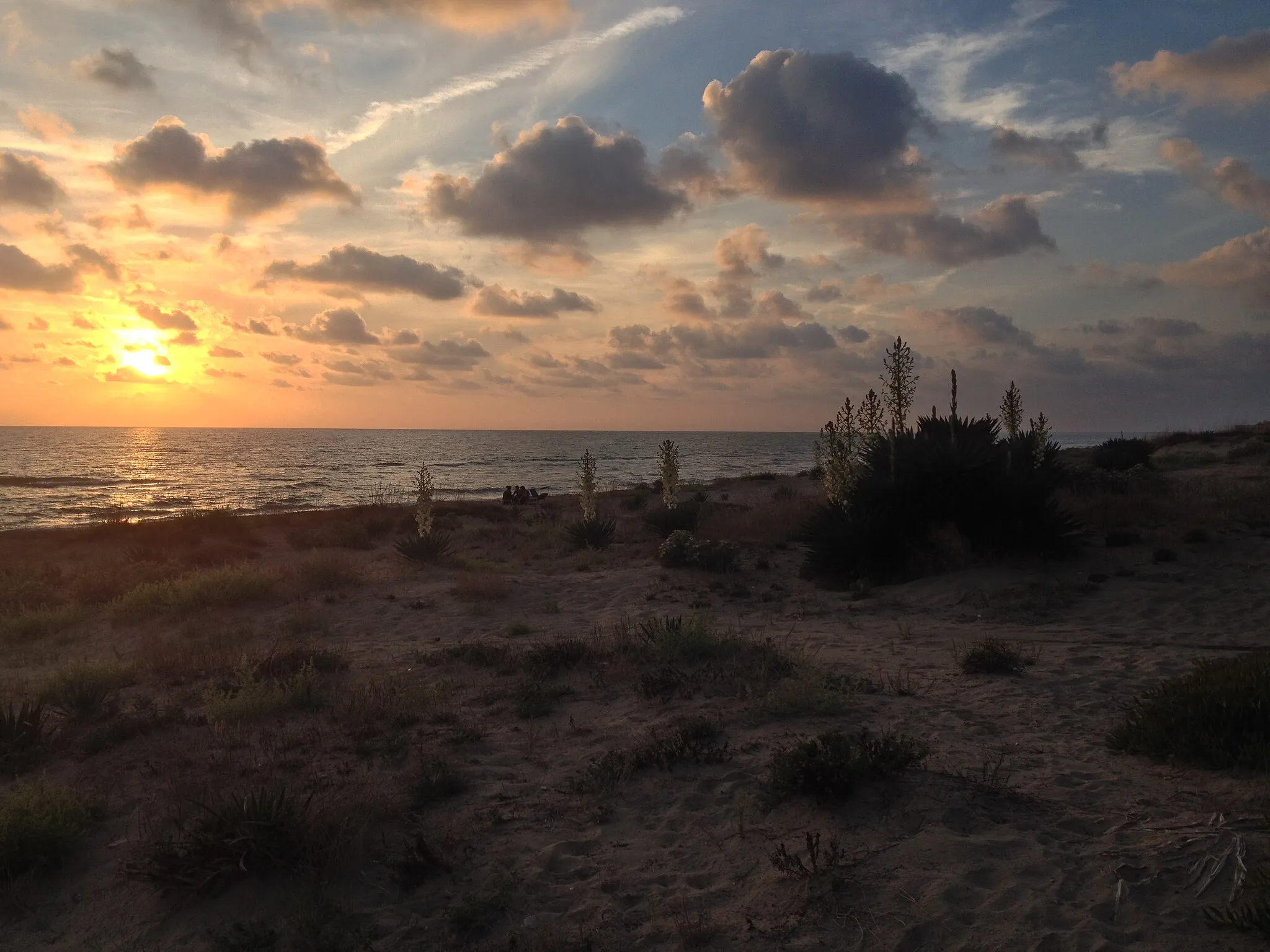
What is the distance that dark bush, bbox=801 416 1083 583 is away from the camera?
40.7 ft

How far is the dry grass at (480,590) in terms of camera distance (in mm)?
12188

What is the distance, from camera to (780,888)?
3971mm

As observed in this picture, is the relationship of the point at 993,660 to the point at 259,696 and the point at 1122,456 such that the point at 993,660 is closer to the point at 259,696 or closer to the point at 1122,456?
the point at 259,696

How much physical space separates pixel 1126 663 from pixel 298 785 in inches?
291

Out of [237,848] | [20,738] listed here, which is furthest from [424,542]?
[237,848]

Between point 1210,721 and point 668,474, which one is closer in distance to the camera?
point 1210,721

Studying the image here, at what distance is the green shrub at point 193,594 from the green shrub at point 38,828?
24.3ft

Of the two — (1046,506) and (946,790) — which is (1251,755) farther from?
(1046,506)

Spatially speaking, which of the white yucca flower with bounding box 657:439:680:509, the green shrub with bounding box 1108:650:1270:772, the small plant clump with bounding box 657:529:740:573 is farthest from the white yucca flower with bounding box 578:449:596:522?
the green shrub with bounding box 1108:650:1270:772

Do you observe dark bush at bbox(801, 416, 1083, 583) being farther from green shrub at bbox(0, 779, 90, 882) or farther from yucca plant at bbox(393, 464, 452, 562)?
green shrub at bbox(0, 779, 90, 882)

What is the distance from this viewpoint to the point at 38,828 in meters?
4.61

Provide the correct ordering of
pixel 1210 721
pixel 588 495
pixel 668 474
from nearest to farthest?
pixel 1210 721 → pixel 588 495 → pixel 668 474

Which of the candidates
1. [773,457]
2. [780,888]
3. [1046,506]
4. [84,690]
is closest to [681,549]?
[1046,506]

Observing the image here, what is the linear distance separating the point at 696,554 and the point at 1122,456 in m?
18.6
